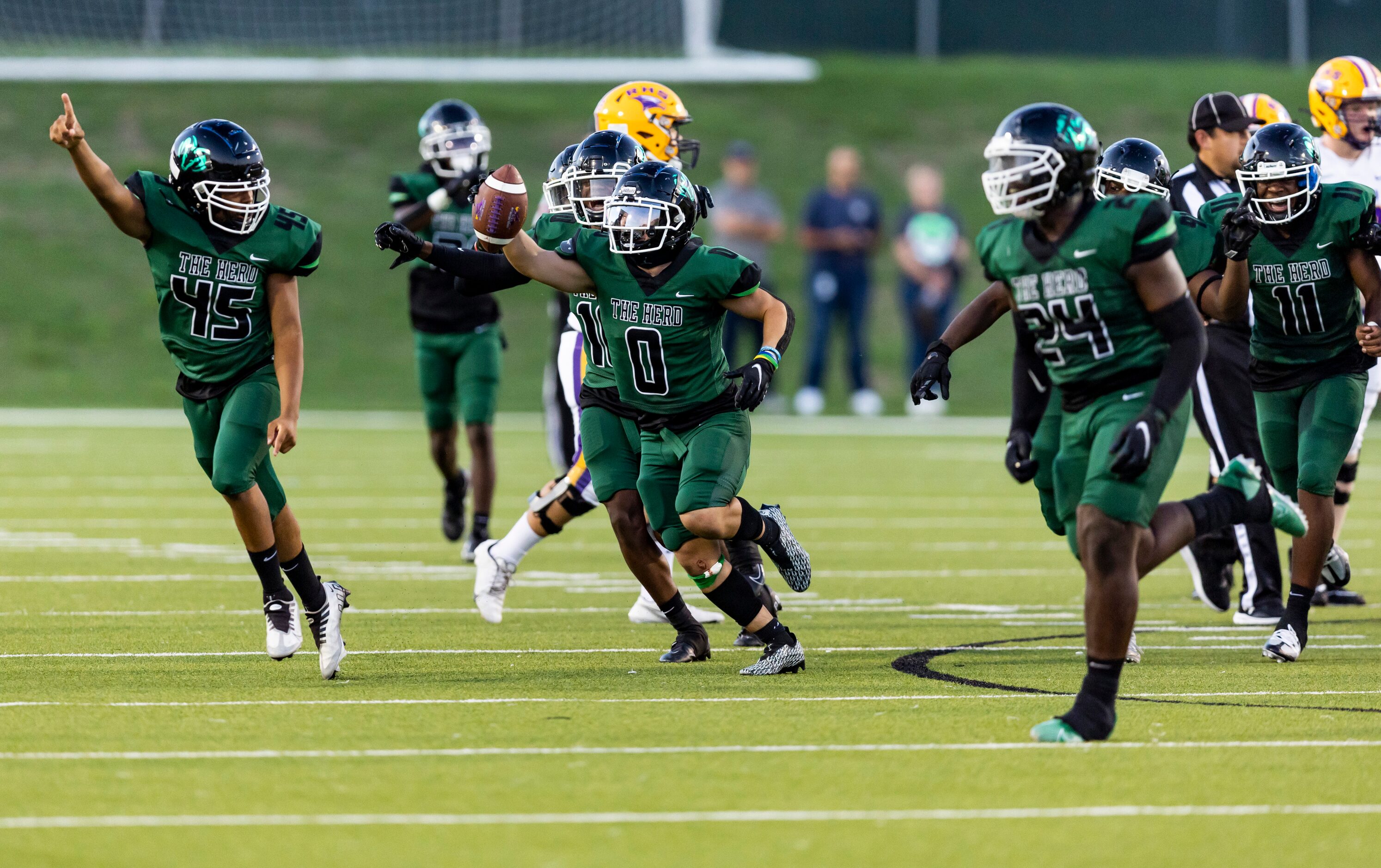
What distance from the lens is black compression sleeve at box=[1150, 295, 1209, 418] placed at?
5.18 metres

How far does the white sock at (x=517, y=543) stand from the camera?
7785 mm

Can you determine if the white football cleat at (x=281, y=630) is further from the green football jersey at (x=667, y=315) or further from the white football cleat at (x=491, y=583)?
the green football jersey at (x=667, y=315)

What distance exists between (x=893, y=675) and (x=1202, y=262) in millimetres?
2006

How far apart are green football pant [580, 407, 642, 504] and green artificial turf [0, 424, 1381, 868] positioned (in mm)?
647

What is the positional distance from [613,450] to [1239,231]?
7.77 feet

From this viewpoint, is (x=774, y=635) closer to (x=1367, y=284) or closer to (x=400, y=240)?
(x=400, y=240)

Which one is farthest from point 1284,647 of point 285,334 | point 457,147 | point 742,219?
point 742,219

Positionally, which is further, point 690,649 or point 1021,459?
point 690,649

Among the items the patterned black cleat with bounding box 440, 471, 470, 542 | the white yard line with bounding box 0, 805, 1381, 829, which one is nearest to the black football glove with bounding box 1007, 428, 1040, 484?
the white yard line with bounding box 0, 805, 1381, 829

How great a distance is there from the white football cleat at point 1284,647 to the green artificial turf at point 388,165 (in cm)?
1504

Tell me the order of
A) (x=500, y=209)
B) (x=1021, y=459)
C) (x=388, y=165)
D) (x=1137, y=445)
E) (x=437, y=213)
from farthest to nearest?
(x=388, y=165)
(x=437, y=213)
(x=500, y=209)
(x=1021, y=459)
(x=1137, y=445)

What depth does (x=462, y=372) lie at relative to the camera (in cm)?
1048

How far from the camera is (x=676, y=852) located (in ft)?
13.5

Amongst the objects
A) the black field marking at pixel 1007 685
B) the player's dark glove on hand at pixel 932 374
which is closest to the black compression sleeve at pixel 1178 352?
the player's dark glove on hand at pixel 932 374
